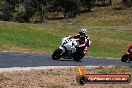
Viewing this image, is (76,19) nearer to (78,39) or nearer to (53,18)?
(53,18)

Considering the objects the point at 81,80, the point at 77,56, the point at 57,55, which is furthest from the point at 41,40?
the point at 81,80

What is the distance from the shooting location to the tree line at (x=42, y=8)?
110 metres

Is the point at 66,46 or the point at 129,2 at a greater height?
the point at 66,46

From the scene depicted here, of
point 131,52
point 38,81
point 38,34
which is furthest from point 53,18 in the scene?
point 38,81

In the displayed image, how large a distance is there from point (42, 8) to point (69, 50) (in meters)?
94.0

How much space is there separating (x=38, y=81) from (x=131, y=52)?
12.3 meters

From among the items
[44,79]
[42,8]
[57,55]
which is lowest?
[42,8]

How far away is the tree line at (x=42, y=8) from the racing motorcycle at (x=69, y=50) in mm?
A: 82148

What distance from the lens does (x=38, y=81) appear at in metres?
16.5

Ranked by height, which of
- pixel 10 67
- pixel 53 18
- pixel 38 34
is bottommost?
pixel 53 18

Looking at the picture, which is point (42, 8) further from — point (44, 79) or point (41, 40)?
point (44, 79)

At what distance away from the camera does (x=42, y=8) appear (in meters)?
118

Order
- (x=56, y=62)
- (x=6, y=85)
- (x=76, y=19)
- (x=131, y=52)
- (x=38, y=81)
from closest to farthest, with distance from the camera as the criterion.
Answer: (x=6, y=85) → (x=38, y=81) → (x=56, y=62) → (x=131, y=52) → (x=76, y=19)

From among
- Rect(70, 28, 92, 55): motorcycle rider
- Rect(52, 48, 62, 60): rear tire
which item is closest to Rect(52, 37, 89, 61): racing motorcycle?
Rect(52, 48, 62, 60): rear tire
